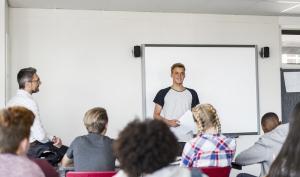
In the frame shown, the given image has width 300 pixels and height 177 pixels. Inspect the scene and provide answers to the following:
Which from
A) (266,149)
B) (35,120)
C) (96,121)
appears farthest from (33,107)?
(266,149)

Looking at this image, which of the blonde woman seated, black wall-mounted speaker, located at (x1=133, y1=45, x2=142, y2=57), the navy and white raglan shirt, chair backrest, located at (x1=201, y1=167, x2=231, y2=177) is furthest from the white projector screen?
chair backrest, located at (x1=201, y1=167, x2=231, y2=177)

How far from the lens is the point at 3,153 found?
1.96 meters

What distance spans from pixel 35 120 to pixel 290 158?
8.53 ft

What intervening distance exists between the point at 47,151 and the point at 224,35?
3.26 metres

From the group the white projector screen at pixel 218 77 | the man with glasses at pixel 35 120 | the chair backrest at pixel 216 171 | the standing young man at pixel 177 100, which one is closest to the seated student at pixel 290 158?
the chair backrest at pixel 216 171

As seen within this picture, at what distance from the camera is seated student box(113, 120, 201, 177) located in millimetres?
1721

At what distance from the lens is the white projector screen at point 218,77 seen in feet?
18.9

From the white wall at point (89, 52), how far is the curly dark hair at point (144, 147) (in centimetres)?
391

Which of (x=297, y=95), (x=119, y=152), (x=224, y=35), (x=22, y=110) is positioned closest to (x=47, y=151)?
(x=22, y=110)

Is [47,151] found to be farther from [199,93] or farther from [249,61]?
[249,61]

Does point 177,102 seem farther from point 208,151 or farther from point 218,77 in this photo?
point 208,151

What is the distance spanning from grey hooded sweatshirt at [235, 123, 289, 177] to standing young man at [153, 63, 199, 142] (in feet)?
6.33

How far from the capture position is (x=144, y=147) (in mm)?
1714

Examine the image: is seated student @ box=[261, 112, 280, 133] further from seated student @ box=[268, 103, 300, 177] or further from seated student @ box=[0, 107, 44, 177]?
seated student @ box=[0, 107, 44, 177]
